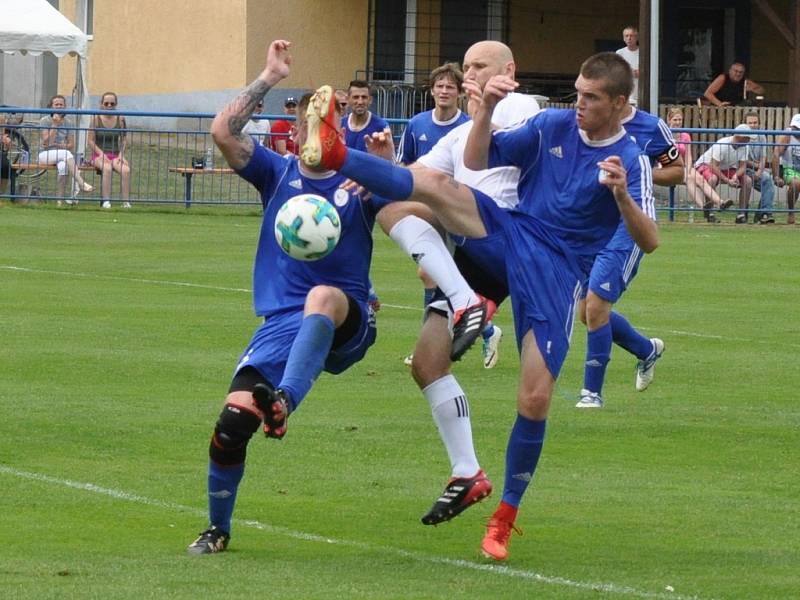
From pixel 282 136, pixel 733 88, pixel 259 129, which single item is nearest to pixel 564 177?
pixel 282 136

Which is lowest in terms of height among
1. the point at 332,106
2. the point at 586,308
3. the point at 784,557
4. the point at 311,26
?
the point at 784,557

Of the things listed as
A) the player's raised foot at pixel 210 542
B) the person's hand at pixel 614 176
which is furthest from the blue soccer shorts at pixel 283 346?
the person's hand at pixel 614 176

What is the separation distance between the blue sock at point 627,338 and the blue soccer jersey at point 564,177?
12.5ft

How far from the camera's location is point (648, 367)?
39.2ft

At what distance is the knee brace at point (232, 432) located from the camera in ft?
23.4

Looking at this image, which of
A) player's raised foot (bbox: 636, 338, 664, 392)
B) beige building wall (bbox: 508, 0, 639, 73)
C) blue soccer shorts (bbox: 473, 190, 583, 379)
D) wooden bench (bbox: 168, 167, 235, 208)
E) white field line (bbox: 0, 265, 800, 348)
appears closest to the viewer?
blue soccer shorts (bbox: 473, 190, 583, 379)

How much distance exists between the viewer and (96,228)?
23.8m

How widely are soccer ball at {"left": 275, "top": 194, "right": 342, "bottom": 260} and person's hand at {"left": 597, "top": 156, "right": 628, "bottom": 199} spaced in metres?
1.10

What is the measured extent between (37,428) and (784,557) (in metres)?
4.45

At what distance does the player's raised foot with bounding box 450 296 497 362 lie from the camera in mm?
7703

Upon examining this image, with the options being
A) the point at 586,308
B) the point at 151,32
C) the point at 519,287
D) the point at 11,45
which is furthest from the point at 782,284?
the point at 151,32

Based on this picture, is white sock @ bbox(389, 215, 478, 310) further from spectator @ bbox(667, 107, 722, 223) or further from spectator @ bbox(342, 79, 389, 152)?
spectator @ bbox(667, 107, 722, 223)

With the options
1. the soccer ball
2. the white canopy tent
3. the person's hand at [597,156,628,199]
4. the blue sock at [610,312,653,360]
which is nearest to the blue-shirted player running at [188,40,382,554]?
the soccer ball

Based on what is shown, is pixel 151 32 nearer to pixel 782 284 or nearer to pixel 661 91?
pixel 661 91
